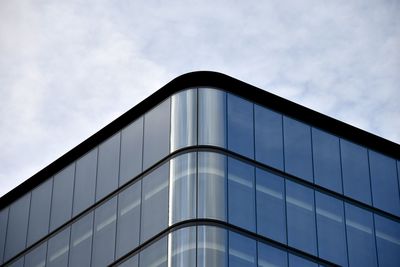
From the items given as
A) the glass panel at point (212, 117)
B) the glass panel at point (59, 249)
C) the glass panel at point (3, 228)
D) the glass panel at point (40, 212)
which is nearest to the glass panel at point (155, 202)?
the glass panel at point (212, 117)

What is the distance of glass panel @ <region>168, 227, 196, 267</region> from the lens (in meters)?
51.0

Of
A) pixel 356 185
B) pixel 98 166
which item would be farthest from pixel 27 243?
pixel 356 185

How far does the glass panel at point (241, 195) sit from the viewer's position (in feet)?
173

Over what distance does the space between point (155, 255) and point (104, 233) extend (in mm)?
4340

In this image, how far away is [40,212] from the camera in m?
61.2

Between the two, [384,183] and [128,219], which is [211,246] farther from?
[384,183]

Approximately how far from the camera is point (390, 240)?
58.3m

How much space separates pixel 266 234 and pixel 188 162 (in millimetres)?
4427

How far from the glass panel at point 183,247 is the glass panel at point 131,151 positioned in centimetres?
523

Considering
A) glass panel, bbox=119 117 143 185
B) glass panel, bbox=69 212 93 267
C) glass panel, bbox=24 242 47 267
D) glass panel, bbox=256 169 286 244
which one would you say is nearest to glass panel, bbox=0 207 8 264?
glass panel, bbox=24 242 47 267

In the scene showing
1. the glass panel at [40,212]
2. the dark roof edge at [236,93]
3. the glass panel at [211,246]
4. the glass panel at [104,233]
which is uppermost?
the dark roof edge at [236,93]

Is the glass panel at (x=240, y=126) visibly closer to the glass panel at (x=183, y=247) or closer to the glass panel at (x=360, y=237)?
the glass panel at (x=183, y=247)

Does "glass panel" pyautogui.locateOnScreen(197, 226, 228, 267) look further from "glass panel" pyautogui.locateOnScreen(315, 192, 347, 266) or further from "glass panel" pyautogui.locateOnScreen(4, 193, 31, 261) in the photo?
"glass panel" pyautogui.locateOnScreen(4, 193, 31, 261)

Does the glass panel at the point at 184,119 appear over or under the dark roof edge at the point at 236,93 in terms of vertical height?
under
